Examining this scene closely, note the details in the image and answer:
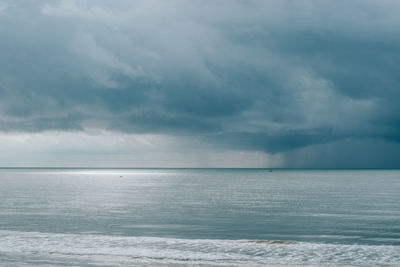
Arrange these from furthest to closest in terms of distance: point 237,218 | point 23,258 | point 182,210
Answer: point 182,210
point 237,218
point 23,258

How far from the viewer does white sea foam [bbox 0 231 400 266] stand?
27844 millimetres

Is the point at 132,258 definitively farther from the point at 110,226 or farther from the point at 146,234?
the point at 110,226

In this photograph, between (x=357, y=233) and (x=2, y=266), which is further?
(x=357, y=233)

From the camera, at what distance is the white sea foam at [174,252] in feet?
91.4

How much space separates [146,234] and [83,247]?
8.44m

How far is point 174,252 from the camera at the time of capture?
31250 millimetres

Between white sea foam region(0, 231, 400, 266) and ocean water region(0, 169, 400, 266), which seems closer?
white sea foam region(0, 231, 400, 266)

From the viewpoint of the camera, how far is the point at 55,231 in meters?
42.3

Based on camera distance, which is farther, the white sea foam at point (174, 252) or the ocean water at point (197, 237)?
the ocean water at point (197, 237)

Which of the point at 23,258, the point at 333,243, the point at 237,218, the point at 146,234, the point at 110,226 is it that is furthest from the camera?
the point at 237,218

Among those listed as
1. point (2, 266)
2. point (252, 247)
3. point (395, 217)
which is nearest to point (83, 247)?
point (2, 266)

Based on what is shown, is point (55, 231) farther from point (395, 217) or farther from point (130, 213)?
point (395, 217)

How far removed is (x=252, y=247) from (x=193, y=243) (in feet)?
16.0

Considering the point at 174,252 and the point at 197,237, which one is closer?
the point at 174,252
